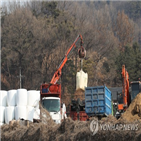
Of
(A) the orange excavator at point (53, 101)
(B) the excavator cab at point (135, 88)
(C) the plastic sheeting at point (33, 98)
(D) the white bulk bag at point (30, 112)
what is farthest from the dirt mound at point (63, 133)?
(C) the plastic sheeting at point (33, 98)

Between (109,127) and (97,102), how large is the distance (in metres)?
12.0

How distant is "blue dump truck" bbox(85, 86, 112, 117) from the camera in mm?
23109

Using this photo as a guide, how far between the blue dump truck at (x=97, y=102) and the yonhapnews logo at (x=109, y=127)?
36.9 feet

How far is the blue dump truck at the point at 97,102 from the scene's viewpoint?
23.1 metres

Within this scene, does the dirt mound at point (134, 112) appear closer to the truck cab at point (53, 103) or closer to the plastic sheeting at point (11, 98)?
the truck cab at point (53, 103)

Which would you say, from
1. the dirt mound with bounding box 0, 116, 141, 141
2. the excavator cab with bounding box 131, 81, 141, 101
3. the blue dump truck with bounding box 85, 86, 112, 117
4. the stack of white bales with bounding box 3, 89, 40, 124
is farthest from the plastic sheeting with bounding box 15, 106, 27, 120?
the dirt mound with bounding box 0, 116, 141, 141

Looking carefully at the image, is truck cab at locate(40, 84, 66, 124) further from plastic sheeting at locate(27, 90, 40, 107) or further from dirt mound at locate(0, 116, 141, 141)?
dirt mound at locate(0, 116, 141, 141)

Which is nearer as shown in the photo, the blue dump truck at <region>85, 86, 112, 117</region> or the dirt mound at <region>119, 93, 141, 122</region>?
the dirt mound at <region>119, 93, 141, 122</region>

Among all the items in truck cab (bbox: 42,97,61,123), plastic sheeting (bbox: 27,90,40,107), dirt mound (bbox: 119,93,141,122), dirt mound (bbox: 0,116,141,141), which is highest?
plastic sheeting (bbox: 27,90,40,107)

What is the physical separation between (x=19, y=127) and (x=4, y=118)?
15644mm

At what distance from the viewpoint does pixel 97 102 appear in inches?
918

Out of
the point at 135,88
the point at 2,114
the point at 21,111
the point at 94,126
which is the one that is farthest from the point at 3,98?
the point at 94,126

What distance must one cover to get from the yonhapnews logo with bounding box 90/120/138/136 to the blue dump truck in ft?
36.9

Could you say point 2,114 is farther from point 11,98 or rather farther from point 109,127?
point 109,127
